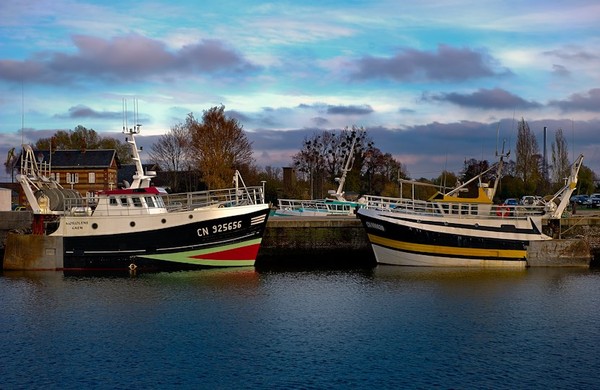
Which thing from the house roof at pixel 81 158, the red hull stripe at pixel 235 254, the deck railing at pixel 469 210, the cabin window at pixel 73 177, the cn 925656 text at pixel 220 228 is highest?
the house roof at pixel 81 158

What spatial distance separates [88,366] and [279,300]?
980cm

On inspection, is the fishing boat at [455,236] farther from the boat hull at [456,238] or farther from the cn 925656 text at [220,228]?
the cn 925656 text at [220,228]

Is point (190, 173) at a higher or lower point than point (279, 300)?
higher

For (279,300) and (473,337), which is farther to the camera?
(279,300)

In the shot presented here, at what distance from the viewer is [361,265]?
38.4 m

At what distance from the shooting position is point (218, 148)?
63.7m

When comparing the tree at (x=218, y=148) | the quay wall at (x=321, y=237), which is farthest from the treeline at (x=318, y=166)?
the quay wall at (x=321, y=237)

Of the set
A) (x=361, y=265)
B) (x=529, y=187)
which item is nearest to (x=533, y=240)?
(x=361, y=265)

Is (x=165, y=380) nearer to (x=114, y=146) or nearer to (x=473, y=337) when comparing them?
(x=473, y=337)

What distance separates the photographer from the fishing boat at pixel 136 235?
113 feet

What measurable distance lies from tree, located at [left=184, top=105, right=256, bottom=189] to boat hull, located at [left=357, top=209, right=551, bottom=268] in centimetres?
2790

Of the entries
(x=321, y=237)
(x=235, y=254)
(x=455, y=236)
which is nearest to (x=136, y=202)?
(x=235, y=254)

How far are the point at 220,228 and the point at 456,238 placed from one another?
39.5 feet

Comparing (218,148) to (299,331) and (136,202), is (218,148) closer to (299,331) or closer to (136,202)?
(136,202)
